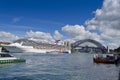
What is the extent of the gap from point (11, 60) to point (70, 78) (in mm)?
40017

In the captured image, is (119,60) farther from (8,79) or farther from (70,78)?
(8,79)

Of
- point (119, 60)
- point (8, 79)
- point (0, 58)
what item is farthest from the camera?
point (119, 60)

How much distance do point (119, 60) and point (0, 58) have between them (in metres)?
41.5

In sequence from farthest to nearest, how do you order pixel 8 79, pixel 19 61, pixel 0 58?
pixel 19 61 → pixel 0 58 → pixel 8 79

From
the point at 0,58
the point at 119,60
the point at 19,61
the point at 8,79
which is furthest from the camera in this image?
the point at 119,60

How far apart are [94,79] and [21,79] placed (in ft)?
39.9

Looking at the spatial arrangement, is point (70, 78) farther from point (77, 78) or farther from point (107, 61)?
point (107, 61)

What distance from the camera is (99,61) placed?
324ft

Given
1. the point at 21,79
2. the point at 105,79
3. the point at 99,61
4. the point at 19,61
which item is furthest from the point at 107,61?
the point at 21,79

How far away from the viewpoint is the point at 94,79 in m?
46.0

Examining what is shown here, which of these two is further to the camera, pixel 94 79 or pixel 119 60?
pixel 119 60

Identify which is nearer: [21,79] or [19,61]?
[21,79]

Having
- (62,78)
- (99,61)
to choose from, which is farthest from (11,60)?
(62,78)

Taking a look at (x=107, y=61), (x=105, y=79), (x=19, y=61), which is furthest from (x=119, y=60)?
(x=105, y=79)
